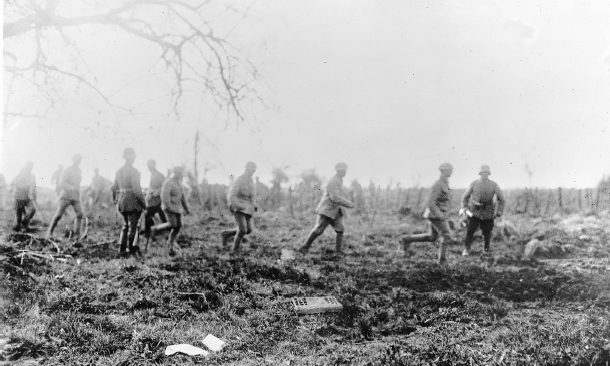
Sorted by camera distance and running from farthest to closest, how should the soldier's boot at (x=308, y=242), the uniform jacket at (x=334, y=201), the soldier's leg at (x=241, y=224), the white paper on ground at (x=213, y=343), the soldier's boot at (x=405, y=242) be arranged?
the soldier's boot at (x=405, y=242) < the uniform jacket at (x=334, y=201) < the soldier's boot at (x=308, y=242) < the soldier's leg at (x=241, y=224) < the white paper on ground at (x=213, y=343)

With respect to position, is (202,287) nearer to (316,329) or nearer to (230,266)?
(230,266)

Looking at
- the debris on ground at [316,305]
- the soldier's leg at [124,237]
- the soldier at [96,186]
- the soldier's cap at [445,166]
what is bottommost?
the debris on ground at [316,305]

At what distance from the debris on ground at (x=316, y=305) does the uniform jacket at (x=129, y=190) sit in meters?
3.91

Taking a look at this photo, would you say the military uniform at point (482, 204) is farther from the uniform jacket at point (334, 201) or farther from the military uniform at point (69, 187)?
the military uniform at point (69, 187)

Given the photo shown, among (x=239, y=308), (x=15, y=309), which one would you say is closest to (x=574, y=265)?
(x=239, y=308)

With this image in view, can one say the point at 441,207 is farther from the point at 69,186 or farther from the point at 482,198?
the point at 69,186

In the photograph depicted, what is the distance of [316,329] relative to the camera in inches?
160

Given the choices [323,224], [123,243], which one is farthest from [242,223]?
[123,243]

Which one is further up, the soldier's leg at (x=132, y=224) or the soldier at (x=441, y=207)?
the soldier at (x=441, y=207)

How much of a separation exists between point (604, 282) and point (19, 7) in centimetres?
944

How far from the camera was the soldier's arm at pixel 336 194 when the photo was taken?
27.9 feet

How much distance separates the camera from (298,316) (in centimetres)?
447

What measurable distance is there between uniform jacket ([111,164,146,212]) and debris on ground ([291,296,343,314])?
3.91 meters

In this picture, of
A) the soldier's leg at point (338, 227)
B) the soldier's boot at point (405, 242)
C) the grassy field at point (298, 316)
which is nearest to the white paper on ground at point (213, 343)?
the grassy field at point (298, 316)
